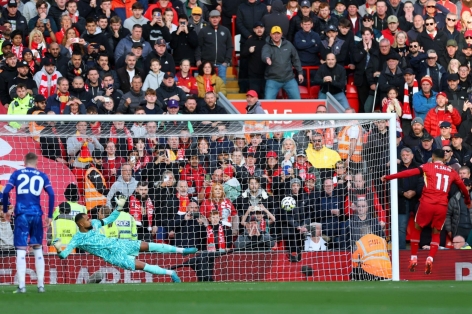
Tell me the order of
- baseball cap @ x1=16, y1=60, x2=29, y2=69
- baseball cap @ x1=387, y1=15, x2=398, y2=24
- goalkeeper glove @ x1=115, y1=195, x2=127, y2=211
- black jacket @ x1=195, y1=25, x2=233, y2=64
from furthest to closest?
baseball cap @ x1=387, y1=15, x2=398, y2=24 < black jacket @ x1=195, y1=25, x2=233, y2=64 < baseball cap @ x1=16, y1=60, x2=29, y2=69 < goalkeeper glove @ x1=115, y1=195, x2=127, y2=211

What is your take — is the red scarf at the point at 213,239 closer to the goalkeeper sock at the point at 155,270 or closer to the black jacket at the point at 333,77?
the goalkeeper sock at the point at 155,270

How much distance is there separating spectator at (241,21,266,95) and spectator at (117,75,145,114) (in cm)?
253

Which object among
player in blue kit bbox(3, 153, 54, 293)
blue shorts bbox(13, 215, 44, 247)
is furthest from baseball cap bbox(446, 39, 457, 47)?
blue shorts bbox(13, 215, 44, 247)

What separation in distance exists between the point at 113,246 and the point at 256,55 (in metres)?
6.06

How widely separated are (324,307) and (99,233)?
13.7ft

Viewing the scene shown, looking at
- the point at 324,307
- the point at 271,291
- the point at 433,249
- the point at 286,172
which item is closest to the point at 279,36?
the point at 286,172

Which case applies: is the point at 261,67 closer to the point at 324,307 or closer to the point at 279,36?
the point at 279,36

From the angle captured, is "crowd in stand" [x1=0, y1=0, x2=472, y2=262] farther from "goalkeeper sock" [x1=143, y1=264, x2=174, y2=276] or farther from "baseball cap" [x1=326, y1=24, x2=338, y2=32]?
"goalkeeper sock" [x1=143, y1=264, x2=174, y2=276]

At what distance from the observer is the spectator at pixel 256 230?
47.5 feet

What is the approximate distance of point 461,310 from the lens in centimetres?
1027

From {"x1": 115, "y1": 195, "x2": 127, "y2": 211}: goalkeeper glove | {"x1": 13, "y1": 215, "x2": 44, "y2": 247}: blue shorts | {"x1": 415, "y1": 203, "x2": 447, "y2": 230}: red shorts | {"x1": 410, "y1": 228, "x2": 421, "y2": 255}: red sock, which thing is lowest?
{"x1": 410, "y1": 228, "x2": 421, "y2": 255}: red sock

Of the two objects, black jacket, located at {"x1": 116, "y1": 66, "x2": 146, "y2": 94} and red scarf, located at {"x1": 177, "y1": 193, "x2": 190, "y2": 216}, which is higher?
black jacket, located at {"x1": 116, "y1": 66, "x2": 146, "y2": 94}

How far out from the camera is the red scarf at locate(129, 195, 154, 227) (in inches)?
576

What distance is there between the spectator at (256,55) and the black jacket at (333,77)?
3.34ft
